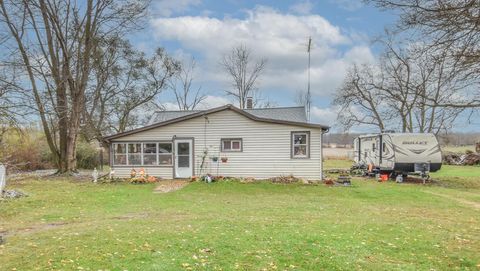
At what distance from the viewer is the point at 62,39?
23.9 metres

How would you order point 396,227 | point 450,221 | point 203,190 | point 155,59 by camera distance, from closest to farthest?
point 396,227 → point 450,221 → point 203,190 → point 155,59

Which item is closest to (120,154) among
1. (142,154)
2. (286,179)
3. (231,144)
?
(142,154)

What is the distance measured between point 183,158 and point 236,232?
13387mm

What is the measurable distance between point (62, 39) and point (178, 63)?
1604cm

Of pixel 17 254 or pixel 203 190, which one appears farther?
pixel 203 190

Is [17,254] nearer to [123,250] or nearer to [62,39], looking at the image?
[123,250]

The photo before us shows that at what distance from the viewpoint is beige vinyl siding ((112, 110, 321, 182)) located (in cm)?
1966

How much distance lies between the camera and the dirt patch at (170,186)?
1655cm

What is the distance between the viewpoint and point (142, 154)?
21375 mm

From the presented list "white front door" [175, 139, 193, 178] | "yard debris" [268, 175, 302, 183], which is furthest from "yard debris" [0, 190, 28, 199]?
"yard debris" [268, 175, 302, 183]

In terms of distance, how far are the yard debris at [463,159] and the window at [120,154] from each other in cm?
3331

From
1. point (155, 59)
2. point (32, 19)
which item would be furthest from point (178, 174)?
point (155, 59)

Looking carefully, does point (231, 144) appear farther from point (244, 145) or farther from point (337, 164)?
point (337, 164)

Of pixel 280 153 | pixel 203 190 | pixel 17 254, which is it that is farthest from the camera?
pixel 280 153
